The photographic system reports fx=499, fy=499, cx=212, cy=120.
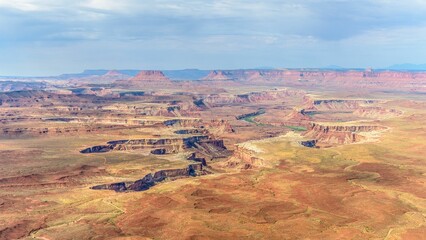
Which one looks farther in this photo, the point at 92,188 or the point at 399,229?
the point at 92,188

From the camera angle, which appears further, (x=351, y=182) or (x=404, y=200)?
(x=351, y=182)

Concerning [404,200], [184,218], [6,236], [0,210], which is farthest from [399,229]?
[0,210]

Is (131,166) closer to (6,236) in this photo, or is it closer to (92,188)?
(92,188)

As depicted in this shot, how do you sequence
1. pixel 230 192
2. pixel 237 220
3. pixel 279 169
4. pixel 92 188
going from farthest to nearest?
1. pixel 279 169
2. pixel 92 188
3. pixel 230 192
4. pixel 237 220

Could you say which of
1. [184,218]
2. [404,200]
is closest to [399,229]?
[404,200]

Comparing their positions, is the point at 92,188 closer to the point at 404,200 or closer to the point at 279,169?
the point at 279,169

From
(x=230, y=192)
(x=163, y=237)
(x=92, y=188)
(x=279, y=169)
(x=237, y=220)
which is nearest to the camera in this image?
(x=163, y=237)
